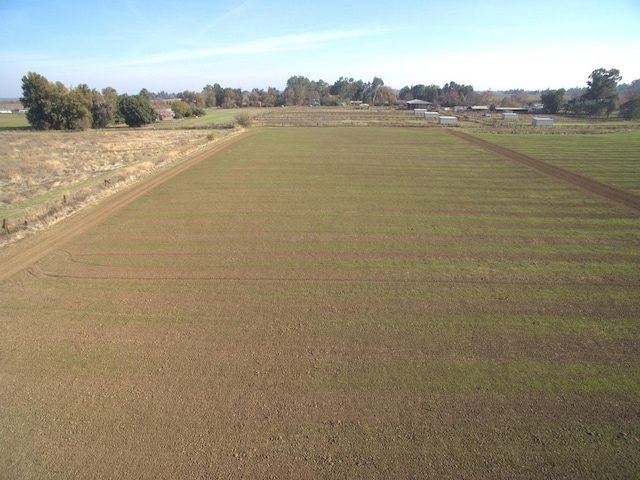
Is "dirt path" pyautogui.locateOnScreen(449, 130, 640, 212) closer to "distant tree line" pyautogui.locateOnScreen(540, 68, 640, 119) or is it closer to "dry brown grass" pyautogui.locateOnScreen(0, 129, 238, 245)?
"dry brown grass" pyautogui.locateOnScreen(0, 129, 238, 245)

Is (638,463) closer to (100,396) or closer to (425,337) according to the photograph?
(425,337)

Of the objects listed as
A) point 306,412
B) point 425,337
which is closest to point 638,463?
point 425,337

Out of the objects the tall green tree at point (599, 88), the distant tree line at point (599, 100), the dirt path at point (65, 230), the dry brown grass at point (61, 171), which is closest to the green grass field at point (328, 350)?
the dirt path at point (65, 230)

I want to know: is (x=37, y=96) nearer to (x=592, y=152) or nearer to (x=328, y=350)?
(x=328, y=350)

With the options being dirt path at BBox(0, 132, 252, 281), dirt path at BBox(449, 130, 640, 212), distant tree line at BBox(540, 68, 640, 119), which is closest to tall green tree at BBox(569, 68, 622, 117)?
distant tree line at BBox(540, 68, 640, 119)

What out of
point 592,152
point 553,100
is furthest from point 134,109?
point 553,100

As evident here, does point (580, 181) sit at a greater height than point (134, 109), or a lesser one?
lesser

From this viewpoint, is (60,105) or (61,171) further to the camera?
(60,105)
